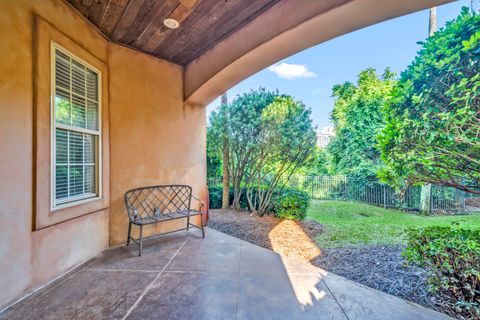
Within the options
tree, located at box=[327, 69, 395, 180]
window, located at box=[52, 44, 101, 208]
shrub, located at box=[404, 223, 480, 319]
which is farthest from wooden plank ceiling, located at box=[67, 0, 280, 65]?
tree, located at box=[327, 69, 395, 180]

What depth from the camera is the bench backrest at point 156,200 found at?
307cm

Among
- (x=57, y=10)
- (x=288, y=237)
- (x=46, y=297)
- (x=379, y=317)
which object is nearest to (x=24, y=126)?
(x=57, y=10)

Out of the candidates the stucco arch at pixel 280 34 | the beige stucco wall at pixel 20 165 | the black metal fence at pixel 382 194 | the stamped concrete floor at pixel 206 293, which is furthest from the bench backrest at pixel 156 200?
the black metal fence at pixel 382 194

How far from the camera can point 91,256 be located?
257 centimetres

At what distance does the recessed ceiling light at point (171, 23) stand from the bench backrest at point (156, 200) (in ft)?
7.23

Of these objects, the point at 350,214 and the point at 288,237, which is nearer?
the point at 288,237

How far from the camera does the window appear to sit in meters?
2.18

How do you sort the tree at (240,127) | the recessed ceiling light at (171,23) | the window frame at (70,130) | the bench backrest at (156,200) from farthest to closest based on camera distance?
the tree at (240,127) → the bench backrest at (156,200) → the recessed ceiling light at (171,23) → the window frame at (70,130)

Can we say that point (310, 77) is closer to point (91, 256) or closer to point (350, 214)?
point (350, 214)

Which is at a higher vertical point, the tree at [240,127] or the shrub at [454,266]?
the tree at [240,127]

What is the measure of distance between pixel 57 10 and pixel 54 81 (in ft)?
2.35

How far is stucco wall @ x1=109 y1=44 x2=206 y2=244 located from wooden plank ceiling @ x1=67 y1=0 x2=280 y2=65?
1.13ft

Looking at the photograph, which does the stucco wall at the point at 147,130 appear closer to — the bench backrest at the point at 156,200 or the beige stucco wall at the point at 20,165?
the bench backrest at the point at 156,200

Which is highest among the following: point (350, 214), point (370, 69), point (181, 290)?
point (370, 69)
